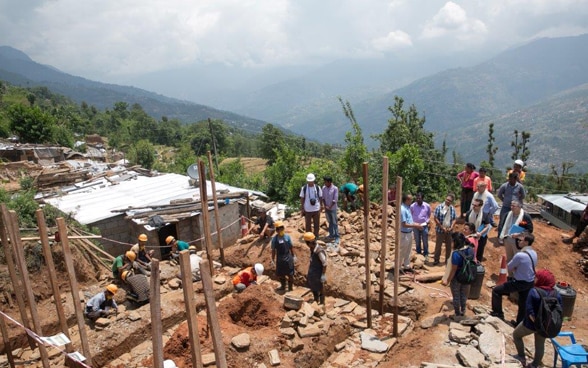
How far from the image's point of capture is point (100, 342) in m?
7.93

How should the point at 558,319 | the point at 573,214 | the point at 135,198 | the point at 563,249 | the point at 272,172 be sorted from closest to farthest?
the point at 558,319
the point at 563,249
the point at 573,214
the point at 135,198
the point at 272,172

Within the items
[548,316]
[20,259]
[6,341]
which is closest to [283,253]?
[20,259]

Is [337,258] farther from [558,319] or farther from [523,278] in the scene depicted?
[558,319]

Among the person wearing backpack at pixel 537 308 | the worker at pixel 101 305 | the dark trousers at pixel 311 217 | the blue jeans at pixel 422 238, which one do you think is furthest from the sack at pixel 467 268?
the worker at pixel 101 305

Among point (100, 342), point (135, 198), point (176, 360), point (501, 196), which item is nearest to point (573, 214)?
point (501, 196)

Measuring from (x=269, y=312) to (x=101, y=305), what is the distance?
13.4ft

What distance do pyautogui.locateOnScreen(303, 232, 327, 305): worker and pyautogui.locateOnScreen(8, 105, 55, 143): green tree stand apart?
39.2 metres

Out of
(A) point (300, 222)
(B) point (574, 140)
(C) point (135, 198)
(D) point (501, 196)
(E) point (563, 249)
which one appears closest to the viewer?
(D) point (501, 196)

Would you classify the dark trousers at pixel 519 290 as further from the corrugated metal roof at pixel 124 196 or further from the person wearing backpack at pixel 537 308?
the corrugated metal roof at pixel 124 196

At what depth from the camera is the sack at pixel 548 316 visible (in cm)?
511

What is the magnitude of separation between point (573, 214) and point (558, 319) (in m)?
11.1

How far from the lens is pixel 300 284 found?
9.65m

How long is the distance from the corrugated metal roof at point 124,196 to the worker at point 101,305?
5332 mm

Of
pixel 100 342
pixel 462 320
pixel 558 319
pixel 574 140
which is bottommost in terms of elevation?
pixel 574 140
